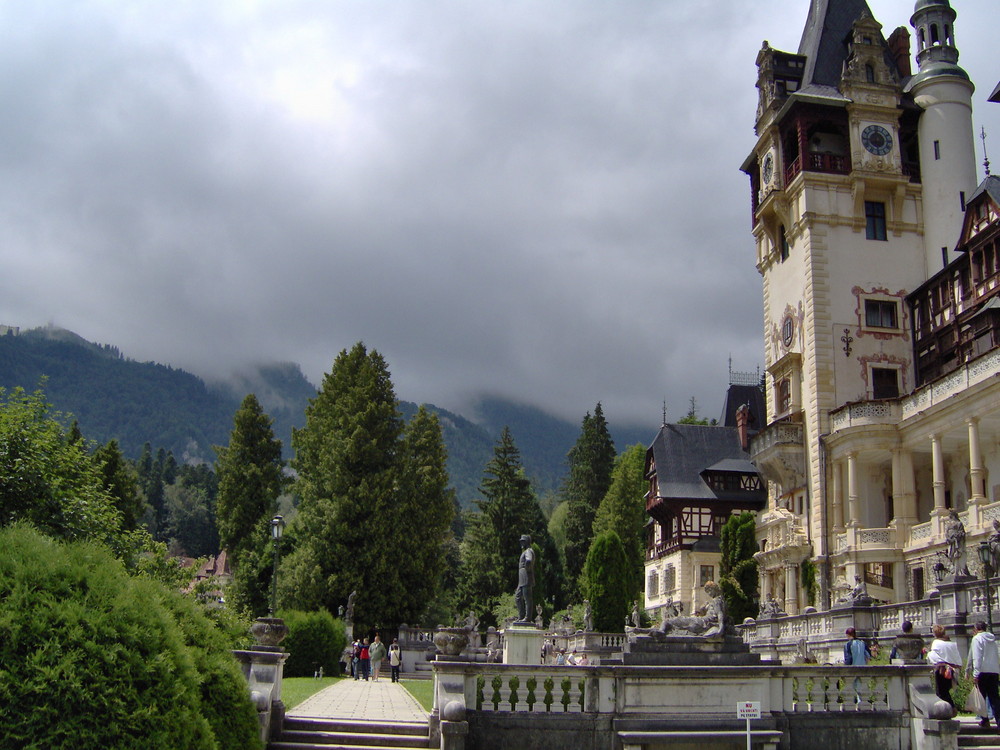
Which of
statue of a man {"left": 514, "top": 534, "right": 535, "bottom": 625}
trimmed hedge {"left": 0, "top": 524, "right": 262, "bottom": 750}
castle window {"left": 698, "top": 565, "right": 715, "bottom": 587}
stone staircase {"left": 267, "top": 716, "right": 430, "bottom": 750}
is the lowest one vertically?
stone staircase {"left": 267, "top": 716, "right": 430, "bottom": 750}

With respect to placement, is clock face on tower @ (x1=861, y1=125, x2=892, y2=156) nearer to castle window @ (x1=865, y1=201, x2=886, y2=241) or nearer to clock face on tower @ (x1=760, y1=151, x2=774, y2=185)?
castle window @ (x1=865, y1=201, x2=886, y2=241)

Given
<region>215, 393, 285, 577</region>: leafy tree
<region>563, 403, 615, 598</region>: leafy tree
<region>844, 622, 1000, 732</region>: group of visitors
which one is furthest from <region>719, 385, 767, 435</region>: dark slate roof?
<region>844, 622, 1000, 732</region>: group of visitors

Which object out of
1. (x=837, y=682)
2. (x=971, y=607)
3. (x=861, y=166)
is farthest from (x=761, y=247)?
(x=837, y=682)

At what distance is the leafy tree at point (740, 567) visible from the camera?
47.5m

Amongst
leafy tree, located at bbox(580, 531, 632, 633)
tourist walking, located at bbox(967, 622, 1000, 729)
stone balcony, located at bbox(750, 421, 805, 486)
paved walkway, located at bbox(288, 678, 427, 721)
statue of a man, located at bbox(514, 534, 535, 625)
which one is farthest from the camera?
leafy tree, located at bbox(580, 531, 632, 633)

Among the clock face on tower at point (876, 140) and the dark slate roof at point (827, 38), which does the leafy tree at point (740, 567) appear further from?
the dark slate roof at point (827, 38)

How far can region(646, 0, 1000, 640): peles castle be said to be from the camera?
3878 cm

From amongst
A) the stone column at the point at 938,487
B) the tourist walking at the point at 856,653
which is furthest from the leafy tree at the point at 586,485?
the tourist walking at the point at 856,653

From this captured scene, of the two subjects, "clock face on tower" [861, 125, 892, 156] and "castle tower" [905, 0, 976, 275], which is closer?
"castle tower" [905, 0, 976, 275]

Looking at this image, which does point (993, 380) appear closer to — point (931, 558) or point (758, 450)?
point (931, 558)

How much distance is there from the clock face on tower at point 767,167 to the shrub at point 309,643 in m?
31.3

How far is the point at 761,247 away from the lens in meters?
51.5

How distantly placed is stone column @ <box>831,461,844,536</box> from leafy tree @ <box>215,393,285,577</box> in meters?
33.3

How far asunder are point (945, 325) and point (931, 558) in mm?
10684
